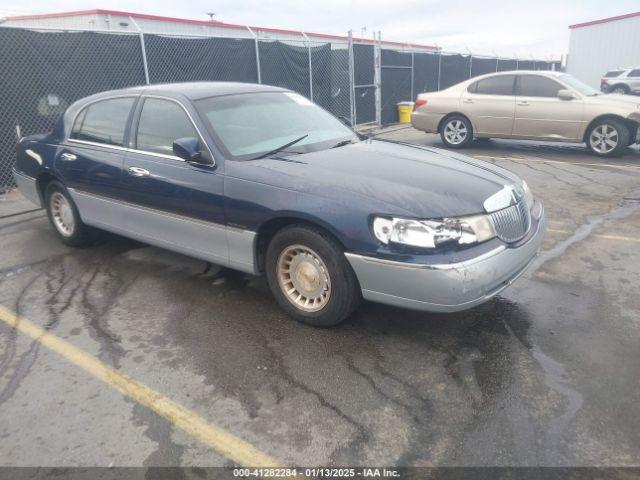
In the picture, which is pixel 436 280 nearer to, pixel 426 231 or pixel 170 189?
pixel 426 231

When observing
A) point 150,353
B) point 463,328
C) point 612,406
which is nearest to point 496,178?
point 463,328

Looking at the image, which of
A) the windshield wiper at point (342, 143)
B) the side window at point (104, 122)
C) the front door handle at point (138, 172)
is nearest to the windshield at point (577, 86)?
the windshield wiper at point (342, 143)

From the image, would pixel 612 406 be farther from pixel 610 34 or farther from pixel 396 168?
pixel 610 34

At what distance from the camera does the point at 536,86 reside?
10094 mm

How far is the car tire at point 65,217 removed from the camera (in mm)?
5168

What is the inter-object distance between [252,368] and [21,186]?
424 cm

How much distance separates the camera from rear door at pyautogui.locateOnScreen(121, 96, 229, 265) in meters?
3.80

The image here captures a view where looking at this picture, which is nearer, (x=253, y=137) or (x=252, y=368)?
(x=252, y=368)

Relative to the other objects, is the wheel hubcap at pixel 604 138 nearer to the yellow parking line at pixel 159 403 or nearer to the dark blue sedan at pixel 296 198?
the dark blue sedan at pixel 296 198

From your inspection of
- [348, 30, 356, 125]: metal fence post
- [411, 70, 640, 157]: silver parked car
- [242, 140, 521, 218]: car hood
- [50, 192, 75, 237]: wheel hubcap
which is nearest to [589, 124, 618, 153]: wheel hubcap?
[411, 70, 640, 157]: silver parked car

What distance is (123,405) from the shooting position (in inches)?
110

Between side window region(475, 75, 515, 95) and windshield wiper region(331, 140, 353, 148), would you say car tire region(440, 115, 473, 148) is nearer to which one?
side window region(475, 75, 515, 95)

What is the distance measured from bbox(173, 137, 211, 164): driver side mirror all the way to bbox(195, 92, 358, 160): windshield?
0.53 feet

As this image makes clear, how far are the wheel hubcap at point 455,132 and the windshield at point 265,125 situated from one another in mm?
7051
